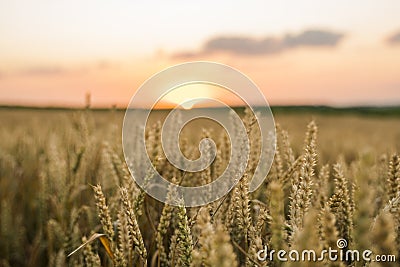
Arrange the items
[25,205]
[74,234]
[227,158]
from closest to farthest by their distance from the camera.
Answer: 1. [227,158]
2. [74,234]
3. [25,205]

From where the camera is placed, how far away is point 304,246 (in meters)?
0.72

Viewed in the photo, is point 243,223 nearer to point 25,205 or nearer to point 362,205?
point 362,205

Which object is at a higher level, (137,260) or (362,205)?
(362,205)

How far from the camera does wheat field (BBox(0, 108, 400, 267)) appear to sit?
85cm

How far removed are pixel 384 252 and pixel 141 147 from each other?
1353 millimetres

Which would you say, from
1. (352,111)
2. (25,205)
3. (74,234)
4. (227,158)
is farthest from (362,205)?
(352,111)

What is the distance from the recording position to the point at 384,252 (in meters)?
0.72

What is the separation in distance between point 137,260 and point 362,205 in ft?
3.13

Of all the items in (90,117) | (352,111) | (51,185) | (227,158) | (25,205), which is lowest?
(25,205)

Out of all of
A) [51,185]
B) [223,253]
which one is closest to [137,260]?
[223,253]

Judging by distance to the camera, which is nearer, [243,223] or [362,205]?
[362,205]

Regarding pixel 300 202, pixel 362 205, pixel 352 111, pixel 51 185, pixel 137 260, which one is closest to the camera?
pixel 362 205

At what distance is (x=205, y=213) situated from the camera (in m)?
0.90

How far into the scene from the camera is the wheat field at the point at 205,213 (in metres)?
0.85
